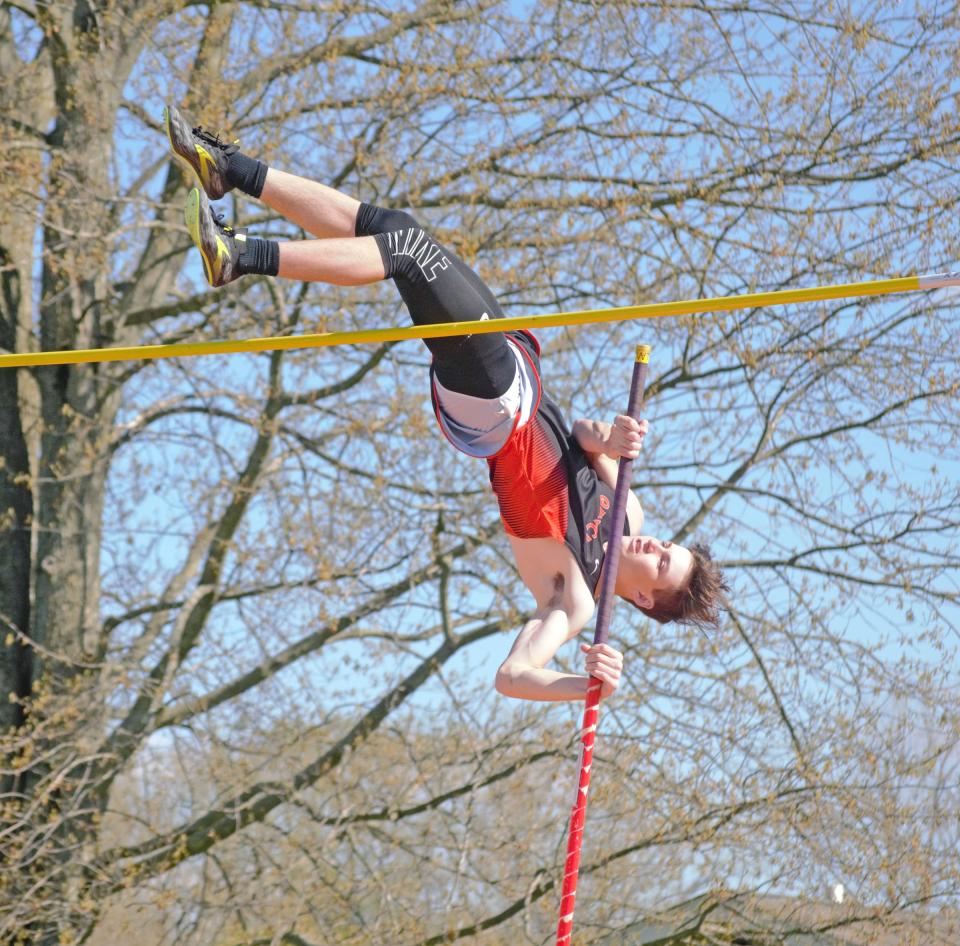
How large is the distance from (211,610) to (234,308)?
1.85 meters

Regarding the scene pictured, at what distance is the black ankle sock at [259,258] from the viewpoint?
11.5ft

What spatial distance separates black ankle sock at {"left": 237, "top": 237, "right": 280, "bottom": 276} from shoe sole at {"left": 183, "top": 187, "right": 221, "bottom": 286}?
0.09 meters

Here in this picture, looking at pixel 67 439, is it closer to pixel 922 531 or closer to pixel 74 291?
pixel 74 291

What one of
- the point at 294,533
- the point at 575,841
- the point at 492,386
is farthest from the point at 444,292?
the point at 294,533

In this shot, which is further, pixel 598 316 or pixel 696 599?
pixel 696 599

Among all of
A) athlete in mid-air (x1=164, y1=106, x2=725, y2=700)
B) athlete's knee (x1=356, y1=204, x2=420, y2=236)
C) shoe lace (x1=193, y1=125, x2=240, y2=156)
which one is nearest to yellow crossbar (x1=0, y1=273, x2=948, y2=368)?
athlete in mid-air (x1=164, y1=106, x2=725, y2=700)

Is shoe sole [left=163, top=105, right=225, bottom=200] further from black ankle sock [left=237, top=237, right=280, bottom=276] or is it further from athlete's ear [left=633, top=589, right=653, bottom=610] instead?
athlete's ear [left=633, top=589, right=653, bottom=610]

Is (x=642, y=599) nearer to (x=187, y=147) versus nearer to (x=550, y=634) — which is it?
(x=550, y=634)

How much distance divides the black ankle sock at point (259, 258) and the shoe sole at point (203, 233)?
9 centimetres

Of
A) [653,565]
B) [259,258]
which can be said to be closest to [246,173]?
[259,258]

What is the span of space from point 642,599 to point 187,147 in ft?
6.22

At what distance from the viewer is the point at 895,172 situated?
321 inches

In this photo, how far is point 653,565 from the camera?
4.12m

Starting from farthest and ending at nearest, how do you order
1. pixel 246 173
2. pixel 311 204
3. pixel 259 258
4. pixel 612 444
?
pixel 612 444 → pixel 311 204 → pixel 246 173 → pixel 259 258
